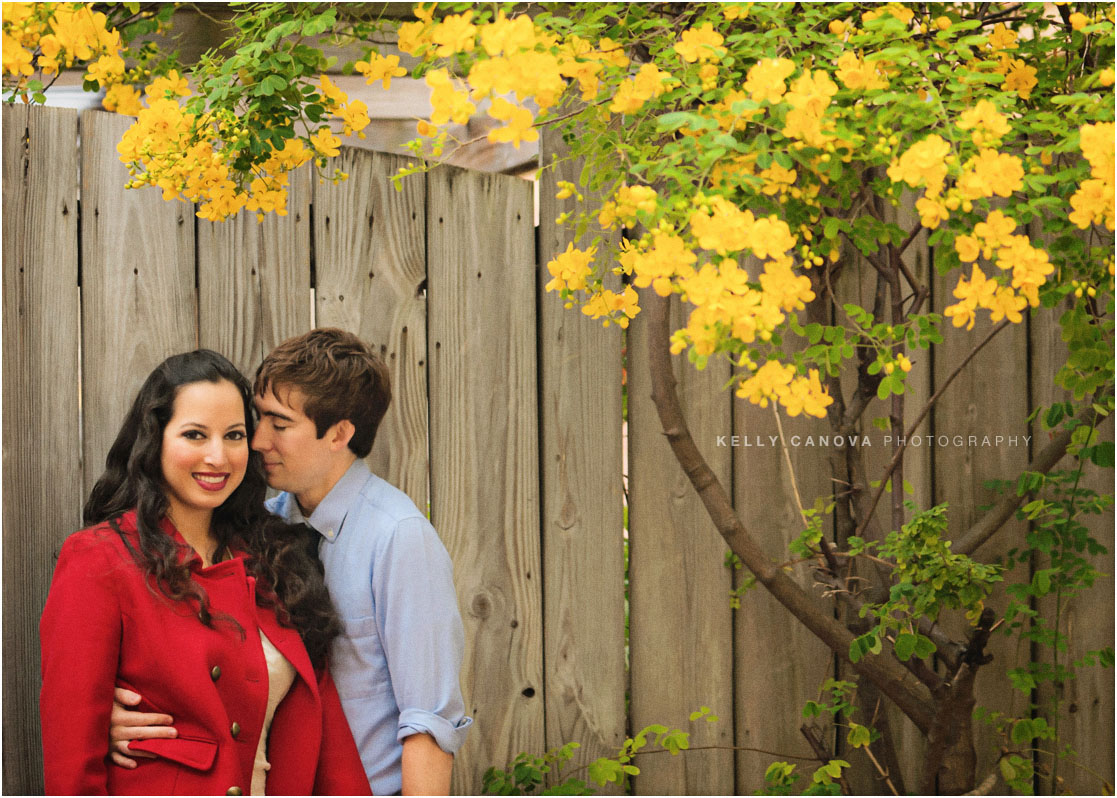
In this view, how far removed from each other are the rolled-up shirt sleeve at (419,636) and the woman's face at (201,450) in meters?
0.33

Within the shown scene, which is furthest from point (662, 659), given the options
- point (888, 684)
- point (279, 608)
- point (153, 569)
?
point (153, 569)

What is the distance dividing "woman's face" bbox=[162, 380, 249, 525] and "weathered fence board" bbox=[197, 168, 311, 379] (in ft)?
1.14

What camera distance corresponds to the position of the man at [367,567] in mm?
1683

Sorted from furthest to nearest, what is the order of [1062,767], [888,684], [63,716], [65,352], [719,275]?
[1062,767]
[888,684]
[65,352]
[63,716]
[719,275]

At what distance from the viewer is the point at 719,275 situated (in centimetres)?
134

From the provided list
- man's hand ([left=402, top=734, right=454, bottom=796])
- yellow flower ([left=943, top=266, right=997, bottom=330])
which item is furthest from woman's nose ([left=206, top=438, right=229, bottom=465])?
yellow flower ([left=943, top=266, right=997, bottom=330])

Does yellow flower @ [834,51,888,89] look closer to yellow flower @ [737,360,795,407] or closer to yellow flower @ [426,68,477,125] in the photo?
yellow flower @ [737,360,795,407]

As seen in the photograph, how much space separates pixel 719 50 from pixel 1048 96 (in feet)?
3.02

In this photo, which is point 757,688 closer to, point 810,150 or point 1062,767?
point 1062,767

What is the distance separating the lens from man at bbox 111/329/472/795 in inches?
66.2

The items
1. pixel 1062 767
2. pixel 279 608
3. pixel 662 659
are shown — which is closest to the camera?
pixel 279 608

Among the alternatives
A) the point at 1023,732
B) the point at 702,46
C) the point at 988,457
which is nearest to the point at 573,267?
the point at 702,46

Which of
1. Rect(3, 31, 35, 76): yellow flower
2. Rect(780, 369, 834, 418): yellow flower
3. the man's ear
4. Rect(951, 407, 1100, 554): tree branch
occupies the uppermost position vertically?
Rect(3, 31, 35, 76): yellow flower

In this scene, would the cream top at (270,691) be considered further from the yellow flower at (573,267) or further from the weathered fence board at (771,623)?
the weathered fence board at (771,623)
